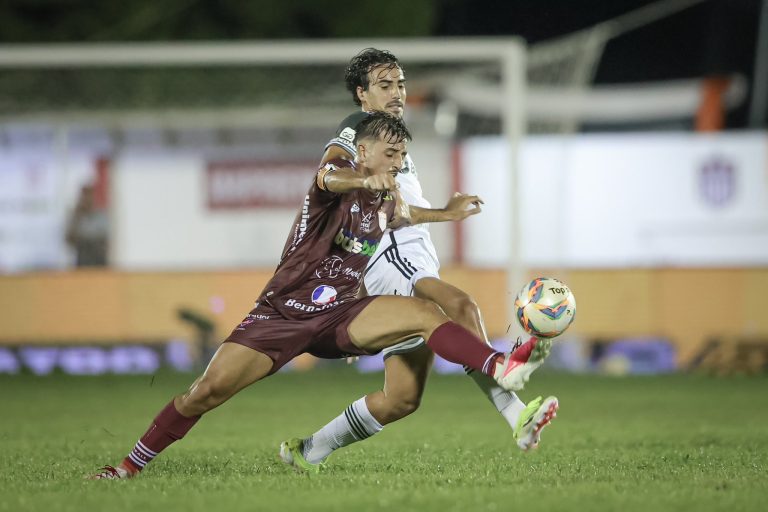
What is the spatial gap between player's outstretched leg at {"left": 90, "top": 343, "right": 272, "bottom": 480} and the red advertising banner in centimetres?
1393

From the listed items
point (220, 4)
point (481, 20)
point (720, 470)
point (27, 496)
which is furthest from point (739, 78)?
point (27, 496)

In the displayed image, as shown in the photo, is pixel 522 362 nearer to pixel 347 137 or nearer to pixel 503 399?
pixel 503 399

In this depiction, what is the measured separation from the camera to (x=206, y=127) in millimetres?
21062

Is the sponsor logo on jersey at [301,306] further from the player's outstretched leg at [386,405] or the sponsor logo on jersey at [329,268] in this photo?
the player's outstretched leg at [386,405]

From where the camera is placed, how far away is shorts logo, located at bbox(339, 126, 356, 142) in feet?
22.1

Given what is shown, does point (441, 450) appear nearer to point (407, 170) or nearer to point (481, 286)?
point (407, 170)

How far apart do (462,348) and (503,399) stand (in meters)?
0.62

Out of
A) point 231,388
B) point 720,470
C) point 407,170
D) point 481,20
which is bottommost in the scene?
point 720,470

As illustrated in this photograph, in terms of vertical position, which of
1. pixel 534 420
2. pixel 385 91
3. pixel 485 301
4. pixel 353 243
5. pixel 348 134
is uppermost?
pixel 385 91

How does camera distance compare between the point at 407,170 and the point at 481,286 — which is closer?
the point at 407,170

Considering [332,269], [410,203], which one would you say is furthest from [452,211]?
[332,269]

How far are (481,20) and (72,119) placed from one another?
49.6 ft

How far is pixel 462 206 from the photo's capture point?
7039 millimetres

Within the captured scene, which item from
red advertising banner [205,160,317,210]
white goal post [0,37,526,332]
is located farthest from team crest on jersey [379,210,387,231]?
red advertising banner [205,160,317,210]
